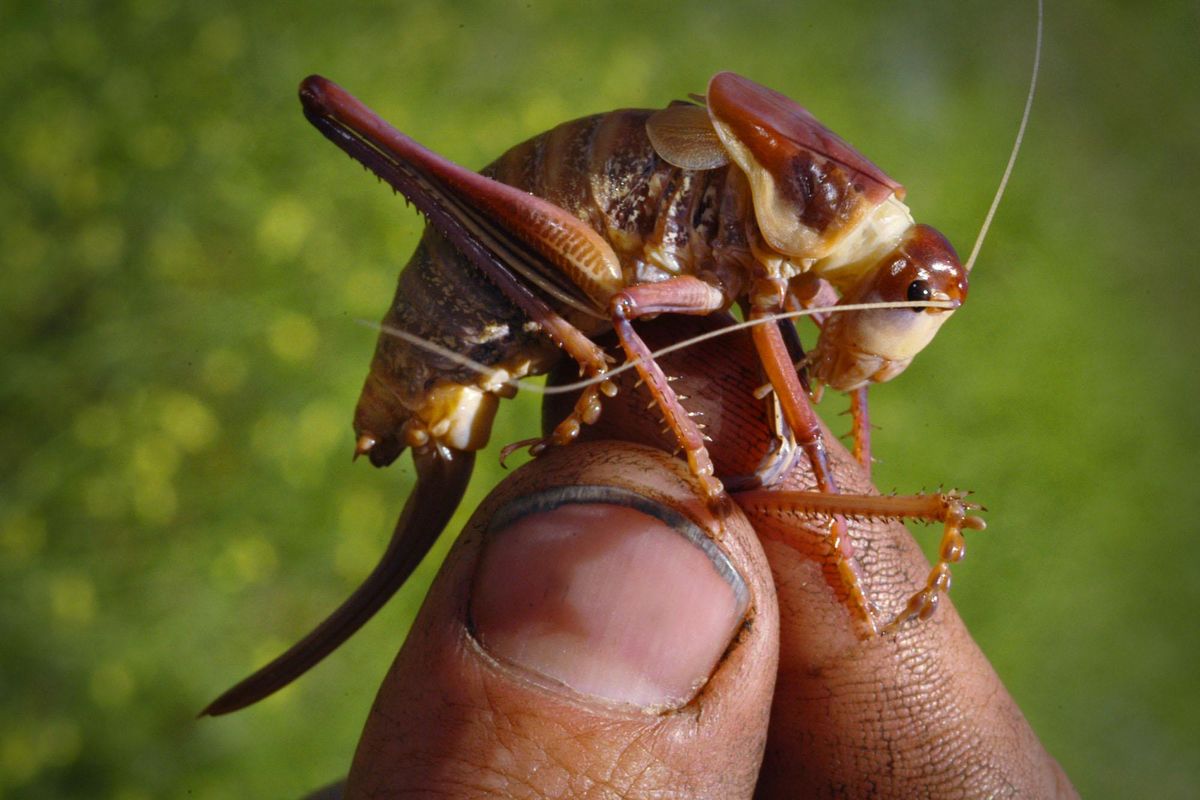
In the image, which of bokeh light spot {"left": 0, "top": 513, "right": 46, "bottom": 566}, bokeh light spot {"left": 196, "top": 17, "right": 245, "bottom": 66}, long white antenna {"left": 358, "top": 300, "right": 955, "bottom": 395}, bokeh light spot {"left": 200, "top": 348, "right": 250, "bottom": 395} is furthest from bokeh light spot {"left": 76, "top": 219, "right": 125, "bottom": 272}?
long white antenna {"left": 358, "top": 300, "right": 955, "bottom": 395}

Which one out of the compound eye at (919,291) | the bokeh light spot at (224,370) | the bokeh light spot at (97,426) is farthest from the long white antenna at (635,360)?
the bokeh light spot at (97,426)

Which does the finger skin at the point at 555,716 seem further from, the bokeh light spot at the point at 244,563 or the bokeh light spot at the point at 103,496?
the bokeh light spot at the point at 103,496

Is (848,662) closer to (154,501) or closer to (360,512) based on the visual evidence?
(360,512)

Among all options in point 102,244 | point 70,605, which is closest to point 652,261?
point 102,244

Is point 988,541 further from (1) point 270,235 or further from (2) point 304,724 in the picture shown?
(1) point 270,235

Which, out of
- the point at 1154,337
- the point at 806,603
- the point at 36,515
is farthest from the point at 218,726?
the point at 1154,337

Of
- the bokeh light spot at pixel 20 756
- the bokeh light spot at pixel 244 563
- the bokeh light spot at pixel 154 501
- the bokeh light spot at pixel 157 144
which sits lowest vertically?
the bokeh light spot at pixel 20 756
